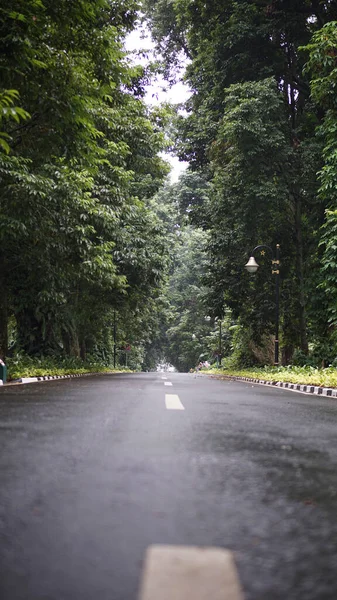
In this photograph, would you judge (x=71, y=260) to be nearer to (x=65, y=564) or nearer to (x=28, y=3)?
(x=28, y=3)

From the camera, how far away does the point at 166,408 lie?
7.66 metres

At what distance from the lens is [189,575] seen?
2.01 m

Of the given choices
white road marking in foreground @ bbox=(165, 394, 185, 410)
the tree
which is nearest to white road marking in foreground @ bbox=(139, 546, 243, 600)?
white road marking in foreground @ bbox=(165, 394, 185, 410)

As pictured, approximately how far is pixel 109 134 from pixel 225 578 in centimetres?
2120

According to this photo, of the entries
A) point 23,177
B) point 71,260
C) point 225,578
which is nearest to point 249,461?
point 225,578

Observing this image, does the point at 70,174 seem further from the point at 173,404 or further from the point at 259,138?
the point at 259,138

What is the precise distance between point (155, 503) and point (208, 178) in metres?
29.4

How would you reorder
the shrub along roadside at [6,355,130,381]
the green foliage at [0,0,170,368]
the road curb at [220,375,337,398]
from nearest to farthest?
the green foliage at [0,0,170,368] → the road curb at [220,375,337,398] → the shrub along roadside at [6,355,130,381]

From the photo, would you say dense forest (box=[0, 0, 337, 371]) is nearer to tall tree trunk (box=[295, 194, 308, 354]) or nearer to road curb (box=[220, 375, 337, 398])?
tall tree trunk (box=[295, 194, 308, 354])

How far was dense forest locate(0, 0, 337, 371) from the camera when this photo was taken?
50.2 feet

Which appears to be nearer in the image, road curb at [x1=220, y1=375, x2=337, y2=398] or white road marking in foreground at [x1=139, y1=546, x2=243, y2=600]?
white road marking in foreground at [x1=139, y1=546, x2=243, y2=600]

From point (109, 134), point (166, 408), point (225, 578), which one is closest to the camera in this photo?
point (225, 578)

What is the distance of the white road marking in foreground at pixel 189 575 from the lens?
6.13 ft

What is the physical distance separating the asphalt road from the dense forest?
7.72 m
